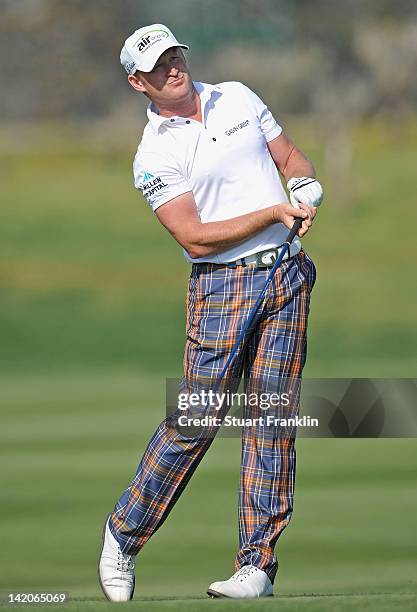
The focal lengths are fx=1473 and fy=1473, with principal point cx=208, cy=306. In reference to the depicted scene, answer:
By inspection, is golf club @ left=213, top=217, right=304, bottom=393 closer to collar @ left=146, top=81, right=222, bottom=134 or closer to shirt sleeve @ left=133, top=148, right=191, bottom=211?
shirt sleeve @ left=133, top=148, right=191, bottom=211

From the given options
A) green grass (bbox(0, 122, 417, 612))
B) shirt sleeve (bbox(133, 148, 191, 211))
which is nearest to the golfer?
shirt sleeve (bbox(133, 148, 191, 211))

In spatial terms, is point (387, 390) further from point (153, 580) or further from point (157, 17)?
point (157, 17)

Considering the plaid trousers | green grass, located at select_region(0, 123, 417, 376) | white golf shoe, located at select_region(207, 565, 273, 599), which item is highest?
green grass, located at select_region(0, 123, 417, 376)

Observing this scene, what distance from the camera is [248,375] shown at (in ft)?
13.9

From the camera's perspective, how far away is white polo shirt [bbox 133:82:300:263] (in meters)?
4.17

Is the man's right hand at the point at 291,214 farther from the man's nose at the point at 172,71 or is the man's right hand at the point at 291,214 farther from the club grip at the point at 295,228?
the man's nose at the point at 172,71

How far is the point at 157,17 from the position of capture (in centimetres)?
1714

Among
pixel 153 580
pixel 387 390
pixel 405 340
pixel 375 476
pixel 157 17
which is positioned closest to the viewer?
pixel 153 580

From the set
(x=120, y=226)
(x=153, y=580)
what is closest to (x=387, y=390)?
(x=153, y=580)

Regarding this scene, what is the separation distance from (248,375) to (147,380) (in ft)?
22.0

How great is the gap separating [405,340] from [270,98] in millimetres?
5617

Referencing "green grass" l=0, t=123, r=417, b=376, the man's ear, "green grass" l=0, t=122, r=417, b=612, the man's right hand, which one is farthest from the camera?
"green grass" l=0, t=123, r=417, b=376

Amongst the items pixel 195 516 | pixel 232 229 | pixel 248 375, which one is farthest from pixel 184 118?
pixel 195 516

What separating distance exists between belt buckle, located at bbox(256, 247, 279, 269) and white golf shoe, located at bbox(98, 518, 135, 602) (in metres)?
0.90
